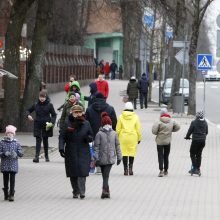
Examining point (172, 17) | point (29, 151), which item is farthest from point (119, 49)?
point (29, 151)

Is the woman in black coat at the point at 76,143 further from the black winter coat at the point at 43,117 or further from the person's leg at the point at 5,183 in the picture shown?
the black winter coat at the point at 43,117

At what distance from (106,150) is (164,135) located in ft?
14.0

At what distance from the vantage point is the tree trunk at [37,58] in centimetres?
3234

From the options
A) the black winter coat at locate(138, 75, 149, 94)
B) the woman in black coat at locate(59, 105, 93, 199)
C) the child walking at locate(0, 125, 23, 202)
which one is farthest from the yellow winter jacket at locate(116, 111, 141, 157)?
the black winter coat at locate(138, 75, 149, 94)

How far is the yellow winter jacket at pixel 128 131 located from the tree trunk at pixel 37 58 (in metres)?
11.1

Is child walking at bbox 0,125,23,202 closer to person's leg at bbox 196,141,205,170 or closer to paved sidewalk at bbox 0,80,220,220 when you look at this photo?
paved sidewalk at bbox 0,80,220,220

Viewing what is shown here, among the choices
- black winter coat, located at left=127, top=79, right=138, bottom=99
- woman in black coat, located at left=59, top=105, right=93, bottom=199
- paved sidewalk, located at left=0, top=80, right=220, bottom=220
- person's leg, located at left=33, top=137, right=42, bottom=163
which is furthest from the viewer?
black winter coat, located at left=127, top=79, right=138, bottom=99

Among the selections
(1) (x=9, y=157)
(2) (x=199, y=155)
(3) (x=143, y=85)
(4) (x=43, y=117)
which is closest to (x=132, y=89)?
(3) (x=143, y=85)

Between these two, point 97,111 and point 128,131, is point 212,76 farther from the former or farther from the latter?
point 97,111

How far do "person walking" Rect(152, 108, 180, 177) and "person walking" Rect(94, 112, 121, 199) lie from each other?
3923 millimetres

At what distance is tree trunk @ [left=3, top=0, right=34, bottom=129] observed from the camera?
3128cm

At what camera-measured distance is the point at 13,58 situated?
3152cm

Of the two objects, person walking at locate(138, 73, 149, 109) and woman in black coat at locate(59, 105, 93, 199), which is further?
person walking at locate(138, 73, 149, 109)

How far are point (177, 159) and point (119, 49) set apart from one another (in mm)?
73426
